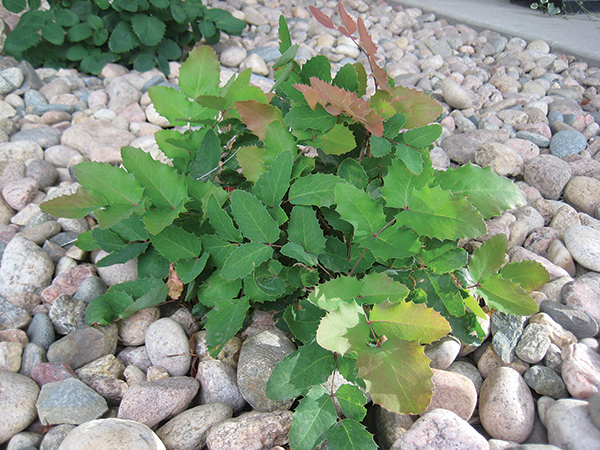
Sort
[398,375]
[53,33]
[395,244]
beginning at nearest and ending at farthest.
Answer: [398,375] < [395,244] < [53,33]

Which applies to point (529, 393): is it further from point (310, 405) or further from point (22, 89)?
point (22, 89)

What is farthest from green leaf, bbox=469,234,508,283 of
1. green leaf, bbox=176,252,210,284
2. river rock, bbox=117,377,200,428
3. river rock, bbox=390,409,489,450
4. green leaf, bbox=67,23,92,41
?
green leaf, bbox=67,23,92,41

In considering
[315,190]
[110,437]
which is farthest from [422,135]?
[110,437]

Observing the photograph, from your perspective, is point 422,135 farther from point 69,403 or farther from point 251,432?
point 69,403

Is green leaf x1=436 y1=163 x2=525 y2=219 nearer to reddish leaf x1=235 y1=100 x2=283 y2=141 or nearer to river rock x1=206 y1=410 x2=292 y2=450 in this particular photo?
reddish leaf x1=235 y1=100 x2=283 y2=141

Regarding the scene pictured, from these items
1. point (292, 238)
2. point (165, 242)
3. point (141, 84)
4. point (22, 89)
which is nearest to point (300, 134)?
point (292, 238)

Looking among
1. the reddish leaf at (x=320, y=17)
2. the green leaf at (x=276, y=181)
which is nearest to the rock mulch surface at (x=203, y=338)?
the green leaf at (x=276, y=181)

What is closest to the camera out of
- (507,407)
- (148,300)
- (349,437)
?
(349,437)
